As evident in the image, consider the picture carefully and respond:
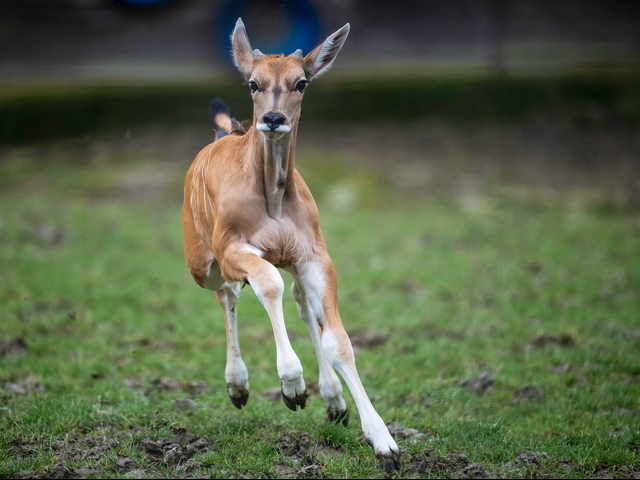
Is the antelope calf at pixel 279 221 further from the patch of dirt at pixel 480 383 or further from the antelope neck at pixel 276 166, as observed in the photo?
the patch of dirt at pixel 480 383

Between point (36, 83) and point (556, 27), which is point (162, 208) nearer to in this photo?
point (36, 83)

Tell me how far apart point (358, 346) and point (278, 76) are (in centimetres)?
390

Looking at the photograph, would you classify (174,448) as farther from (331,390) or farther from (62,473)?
(331,390)

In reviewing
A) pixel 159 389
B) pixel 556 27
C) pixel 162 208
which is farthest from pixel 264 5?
pixel 159 389

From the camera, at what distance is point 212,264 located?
5.46m

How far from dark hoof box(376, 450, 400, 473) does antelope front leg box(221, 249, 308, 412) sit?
22.6 inches

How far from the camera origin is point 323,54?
4.68 meters

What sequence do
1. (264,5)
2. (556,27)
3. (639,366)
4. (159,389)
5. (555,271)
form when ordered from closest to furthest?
(159,389), (639,366), (555,271), (264,5), (556,27)

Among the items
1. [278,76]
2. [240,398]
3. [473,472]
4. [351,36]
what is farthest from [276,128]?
[351,36]

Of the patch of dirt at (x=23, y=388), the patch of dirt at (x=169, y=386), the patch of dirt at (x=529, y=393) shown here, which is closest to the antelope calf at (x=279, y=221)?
the patch of dirt at (x=169, y=386)

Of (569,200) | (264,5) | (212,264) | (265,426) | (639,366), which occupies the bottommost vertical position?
(569,200)

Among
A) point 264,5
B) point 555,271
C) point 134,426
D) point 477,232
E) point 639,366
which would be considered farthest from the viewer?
point 264,5

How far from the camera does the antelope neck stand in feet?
15.7

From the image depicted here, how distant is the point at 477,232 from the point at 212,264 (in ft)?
26.4
